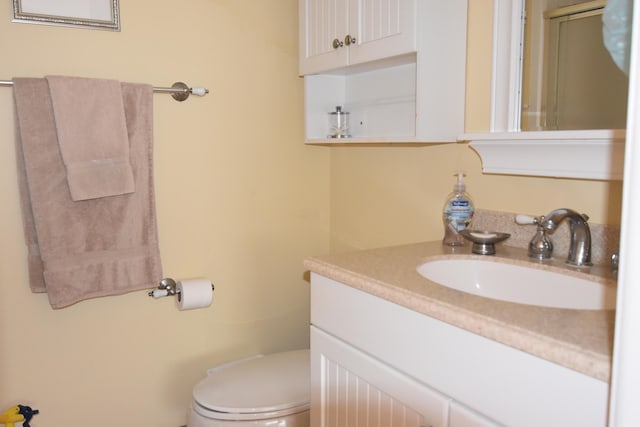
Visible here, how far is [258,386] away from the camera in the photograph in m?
1.68

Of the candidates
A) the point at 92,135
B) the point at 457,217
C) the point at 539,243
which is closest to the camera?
the point at 539,243

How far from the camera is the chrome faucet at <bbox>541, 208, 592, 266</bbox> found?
1258mm

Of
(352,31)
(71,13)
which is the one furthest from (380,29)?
(71,13)

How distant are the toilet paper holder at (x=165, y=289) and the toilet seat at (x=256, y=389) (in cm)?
31

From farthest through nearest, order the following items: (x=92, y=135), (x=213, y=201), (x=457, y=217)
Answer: (x=213, y=201) < (x=92, y=135) < (x=457, y=217)

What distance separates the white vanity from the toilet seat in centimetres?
17

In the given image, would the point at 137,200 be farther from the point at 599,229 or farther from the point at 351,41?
the point at 599,229

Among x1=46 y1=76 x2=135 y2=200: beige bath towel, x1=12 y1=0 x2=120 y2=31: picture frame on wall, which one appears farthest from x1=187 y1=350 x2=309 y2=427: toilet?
x1=12 y1=0 x2=120 y2=31: picture frame on wall

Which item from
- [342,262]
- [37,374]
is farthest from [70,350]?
[342,262]

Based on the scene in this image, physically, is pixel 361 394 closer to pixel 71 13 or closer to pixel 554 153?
pixel 554 153

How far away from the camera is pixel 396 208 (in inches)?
75.5

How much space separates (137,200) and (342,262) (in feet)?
2.61

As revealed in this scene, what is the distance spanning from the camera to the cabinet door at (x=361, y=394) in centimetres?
108

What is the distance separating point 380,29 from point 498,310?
95cm
